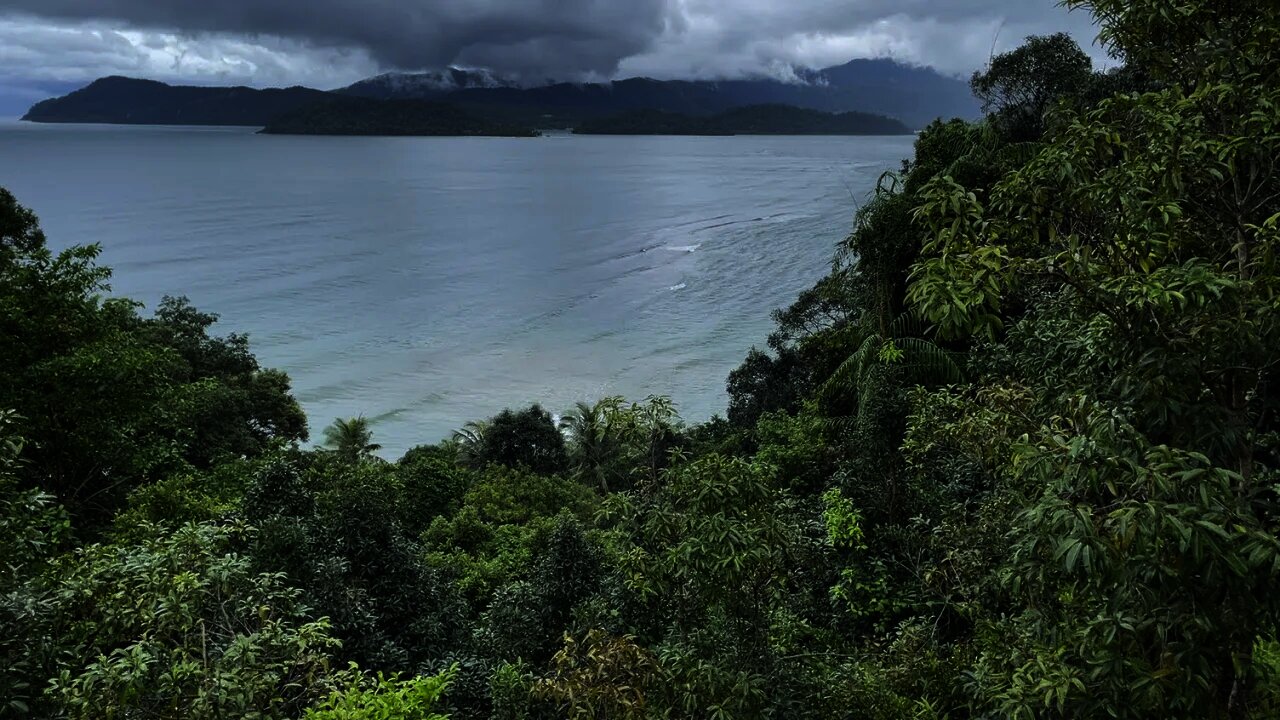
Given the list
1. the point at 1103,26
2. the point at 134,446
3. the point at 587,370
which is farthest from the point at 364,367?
the point at 1103,26

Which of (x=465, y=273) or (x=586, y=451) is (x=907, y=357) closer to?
(x=586, y=451)

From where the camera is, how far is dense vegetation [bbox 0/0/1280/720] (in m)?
3.25

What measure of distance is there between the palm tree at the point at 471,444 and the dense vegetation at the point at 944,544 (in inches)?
754

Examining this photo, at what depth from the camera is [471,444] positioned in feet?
108

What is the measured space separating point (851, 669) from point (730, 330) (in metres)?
39.2

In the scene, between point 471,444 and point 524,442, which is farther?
point 471,444

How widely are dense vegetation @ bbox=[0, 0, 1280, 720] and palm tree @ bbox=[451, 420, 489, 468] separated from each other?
1915 centimetres

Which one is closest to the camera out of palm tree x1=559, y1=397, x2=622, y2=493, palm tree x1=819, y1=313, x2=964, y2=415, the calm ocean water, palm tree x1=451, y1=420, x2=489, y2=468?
palm tree x1=819, y1=313, x2=964, y2=415

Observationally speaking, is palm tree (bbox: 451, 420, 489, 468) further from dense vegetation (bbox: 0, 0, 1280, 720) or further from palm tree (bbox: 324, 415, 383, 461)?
dense vegetation (bbox: 0, 0, 1280, 720)

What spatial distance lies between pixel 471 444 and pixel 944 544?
27500 millimetres

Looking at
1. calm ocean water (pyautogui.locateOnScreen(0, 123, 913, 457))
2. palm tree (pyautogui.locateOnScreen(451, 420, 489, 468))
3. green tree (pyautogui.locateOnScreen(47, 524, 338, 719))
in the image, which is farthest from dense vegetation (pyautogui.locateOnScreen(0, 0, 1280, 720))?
calm ocean water (pyautogui.locateOnScreen(0, 123, 913, 457))

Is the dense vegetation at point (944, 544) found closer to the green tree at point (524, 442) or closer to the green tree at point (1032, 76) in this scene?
the green tree at point (1032, 76)

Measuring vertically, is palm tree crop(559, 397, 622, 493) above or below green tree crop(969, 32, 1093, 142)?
below

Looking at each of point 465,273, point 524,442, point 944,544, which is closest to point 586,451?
point 524,442
